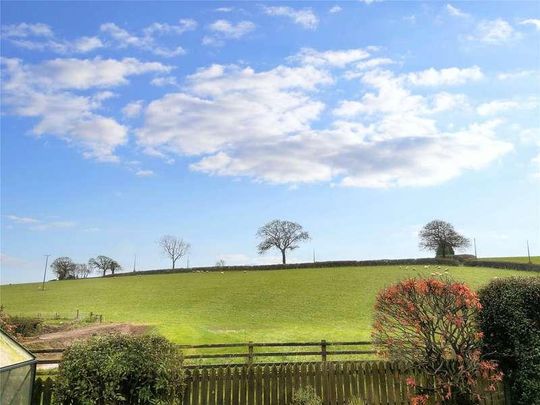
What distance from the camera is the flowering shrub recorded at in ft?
34.8

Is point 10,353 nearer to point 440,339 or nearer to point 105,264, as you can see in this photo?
point 440,339

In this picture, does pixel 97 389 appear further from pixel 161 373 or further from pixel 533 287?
pixel 533 287

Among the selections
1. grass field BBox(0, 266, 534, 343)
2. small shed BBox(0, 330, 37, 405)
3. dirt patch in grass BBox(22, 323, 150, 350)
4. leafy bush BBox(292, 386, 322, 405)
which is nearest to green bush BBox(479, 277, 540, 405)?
leafy bush BBox(292, 386, 322, 405)

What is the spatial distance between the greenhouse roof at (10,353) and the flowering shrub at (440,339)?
800 cm

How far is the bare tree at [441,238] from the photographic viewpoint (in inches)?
3435

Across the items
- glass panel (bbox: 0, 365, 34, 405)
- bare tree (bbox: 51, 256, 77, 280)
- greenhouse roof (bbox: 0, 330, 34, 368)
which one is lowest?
glass panel (bbox: 0, 365, 34, 405)

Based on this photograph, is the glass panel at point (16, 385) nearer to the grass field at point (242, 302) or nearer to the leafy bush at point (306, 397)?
the leafy bush at point (306, 397)

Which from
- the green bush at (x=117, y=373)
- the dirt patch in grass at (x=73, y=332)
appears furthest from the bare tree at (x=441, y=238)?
the green bush at (x=117, y=373)

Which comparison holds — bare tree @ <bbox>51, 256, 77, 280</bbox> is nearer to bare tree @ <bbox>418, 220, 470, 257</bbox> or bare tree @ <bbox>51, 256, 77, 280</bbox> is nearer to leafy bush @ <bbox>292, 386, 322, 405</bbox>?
bare tree @ <bbox>418, 220, 470, 257</bbox>

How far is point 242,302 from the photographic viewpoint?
46969mm

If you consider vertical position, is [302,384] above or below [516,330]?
below

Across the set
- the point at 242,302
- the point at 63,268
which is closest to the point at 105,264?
the point at 63,268

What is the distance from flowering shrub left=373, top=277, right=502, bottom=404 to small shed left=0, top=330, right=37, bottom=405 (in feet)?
26.2

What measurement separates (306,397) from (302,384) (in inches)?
19.7
